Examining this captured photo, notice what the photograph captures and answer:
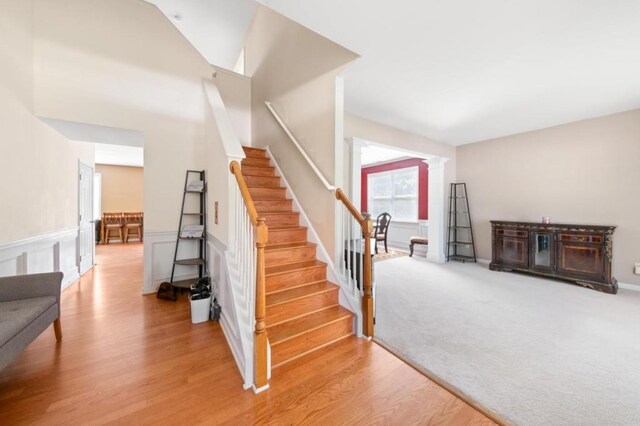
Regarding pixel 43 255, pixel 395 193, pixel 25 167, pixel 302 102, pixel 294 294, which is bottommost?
pixel 294 294

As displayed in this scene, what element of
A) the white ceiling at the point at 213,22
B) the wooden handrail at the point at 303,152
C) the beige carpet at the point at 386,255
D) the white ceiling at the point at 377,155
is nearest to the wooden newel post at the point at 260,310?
the wooden handrail at the point at 303,152

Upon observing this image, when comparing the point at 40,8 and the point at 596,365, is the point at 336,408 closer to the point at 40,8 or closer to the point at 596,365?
the point at 596,365

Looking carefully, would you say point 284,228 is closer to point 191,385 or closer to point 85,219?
point 191,385

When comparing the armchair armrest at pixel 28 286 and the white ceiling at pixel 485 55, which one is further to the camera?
the armchair armrest at pixel 28 286

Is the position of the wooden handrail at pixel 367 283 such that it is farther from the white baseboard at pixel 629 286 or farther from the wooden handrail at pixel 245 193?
the white baseboard at pixel 629 286

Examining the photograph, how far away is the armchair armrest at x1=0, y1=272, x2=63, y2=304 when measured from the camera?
1929 mm

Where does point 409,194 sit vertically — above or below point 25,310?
above

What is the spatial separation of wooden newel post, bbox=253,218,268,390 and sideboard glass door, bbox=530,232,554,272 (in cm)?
463

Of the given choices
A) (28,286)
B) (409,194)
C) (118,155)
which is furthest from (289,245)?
(118,155)

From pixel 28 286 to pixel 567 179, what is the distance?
22.6 feet

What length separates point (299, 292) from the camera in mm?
2283

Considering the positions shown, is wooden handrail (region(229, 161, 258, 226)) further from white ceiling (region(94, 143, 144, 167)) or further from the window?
the window

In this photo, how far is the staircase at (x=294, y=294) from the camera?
6.45 ft

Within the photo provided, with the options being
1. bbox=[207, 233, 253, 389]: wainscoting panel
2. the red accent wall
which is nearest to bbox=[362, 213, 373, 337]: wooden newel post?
bbox=[207, 233, 253, 389]: wainscoting panel
